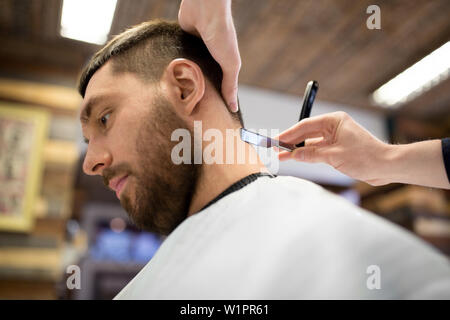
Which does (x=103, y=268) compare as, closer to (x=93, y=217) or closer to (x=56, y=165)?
(x=93, y=217)

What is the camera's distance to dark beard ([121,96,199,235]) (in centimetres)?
105

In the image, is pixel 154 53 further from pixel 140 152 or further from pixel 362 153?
pixel 362 153

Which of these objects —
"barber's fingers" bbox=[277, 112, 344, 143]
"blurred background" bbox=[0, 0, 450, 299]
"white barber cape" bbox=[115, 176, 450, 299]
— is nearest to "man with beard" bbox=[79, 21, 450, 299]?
"white barber cape" bbox=[115, 176, 450, 299]

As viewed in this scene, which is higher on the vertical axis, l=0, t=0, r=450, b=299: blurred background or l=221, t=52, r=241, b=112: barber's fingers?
l=0, t=0, r=450, b=299: blurred background

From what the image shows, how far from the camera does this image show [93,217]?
6055 millimetres

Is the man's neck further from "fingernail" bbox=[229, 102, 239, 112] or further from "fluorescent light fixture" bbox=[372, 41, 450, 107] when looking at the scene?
"fluorescent light fixture" bbox=[372, 41, 450, 107]

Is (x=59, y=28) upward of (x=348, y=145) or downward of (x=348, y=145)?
upward

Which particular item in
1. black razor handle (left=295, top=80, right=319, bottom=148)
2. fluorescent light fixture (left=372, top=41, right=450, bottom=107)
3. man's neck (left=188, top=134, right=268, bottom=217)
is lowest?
man's neck (left=188, top=134, right=268, bottom=217)

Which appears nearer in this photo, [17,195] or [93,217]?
[17,195]

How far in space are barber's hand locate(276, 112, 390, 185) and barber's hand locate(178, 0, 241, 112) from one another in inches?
8.1

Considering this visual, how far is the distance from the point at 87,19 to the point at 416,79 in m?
2.57
